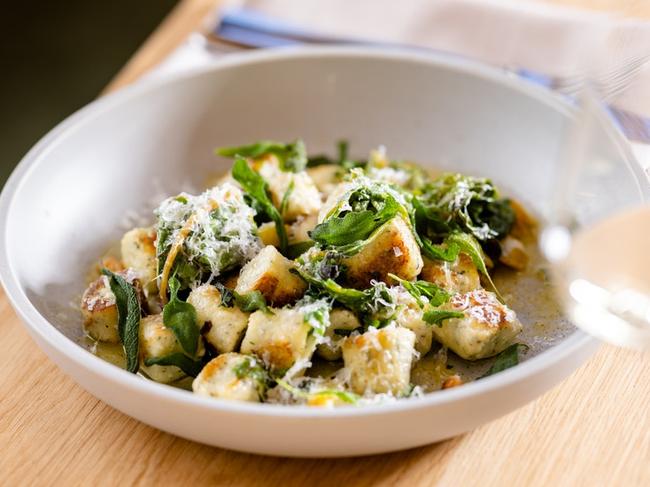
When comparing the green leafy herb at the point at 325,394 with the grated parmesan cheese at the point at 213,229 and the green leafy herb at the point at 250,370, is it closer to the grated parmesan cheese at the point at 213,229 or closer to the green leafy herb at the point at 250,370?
the green leafy herb at the point at 250,370

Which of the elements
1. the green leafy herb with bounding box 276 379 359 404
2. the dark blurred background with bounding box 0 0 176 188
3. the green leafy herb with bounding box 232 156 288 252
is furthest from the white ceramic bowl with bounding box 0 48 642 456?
the dark blurred background with bounding box 0 0 176 188

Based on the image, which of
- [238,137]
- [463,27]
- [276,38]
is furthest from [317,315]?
[463,27]

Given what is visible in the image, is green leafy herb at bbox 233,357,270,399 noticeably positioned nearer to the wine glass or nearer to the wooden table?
the wooden table

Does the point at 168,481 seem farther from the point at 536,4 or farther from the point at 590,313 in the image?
the point at 536,4

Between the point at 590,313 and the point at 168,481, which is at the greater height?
the point at 590,313

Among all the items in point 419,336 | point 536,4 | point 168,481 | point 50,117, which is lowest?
point 50,117

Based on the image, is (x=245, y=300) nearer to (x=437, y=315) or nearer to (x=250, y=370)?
(x=250, y=370)

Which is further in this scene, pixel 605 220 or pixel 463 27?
pixel 463 27

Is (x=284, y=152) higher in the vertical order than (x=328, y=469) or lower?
higher

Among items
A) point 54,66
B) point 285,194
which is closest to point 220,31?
point 285,194
